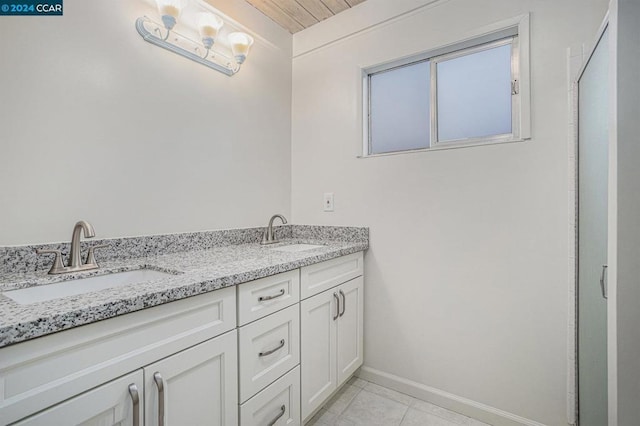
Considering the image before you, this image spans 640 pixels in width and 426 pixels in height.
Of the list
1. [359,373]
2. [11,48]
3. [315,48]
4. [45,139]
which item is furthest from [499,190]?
[11,48]

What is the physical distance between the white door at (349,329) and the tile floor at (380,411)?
0.15 m

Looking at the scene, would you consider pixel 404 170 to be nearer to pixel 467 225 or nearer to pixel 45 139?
pixel 467 225

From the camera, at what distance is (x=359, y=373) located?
192 cm

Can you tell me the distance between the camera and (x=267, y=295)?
46.2 inches

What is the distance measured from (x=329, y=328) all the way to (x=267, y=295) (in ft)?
1.74

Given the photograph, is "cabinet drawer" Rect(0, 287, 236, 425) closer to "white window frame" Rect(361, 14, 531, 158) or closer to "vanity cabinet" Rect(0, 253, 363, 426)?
"vanity cabinet" Rect(0, 253, 363, 426)

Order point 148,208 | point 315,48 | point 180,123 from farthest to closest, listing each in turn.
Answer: point 315,48
point 180,123
point 148,208

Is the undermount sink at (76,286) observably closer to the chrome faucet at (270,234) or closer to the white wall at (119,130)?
the white wall at (119,130)

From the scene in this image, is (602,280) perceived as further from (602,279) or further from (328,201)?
(328,201)

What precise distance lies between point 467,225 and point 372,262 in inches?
23.5

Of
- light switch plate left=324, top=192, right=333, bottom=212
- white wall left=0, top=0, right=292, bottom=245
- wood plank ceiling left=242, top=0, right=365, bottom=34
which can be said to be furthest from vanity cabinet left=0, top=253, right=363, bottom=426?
wood plank ceiling left=242, top=0, right=365, bottom=34

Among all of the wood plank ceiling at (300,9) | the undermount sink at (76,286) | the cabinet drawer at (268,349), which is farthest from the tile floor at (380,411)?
the wood plank ceiling at (300,9)

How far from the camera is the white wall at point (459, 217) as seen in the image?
137cm

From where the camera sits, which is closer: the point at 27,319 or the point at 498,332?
the point at 27,319
